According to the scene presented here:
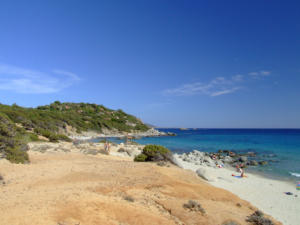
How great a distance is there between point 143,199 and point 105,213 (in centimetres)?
218

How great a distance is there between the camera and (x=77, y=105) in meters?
111

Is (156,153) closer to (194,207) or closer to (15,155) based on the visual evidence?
(194,207)

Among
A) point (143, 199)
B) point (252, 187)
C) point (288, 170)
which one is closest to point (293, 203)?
point (252, 187)

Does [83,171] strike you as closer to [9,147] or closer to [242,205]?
[9,147]

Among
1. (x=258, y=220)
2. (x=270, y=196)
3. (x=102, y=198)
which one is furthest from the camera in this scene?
(x=270, y=196)

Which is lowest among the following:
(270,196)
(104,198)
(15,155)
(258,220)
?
(270,196)

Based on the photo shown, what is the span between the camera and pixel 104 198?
7.37m

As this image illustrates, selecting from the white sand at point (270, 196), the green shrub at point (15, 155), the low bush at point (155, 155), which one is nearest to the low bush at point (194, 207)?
the white sand at point (270, 196)

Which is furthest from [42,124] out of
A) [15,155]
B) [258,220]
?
[258,220]

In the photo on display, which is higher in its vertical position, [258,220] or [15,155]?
[15,155]

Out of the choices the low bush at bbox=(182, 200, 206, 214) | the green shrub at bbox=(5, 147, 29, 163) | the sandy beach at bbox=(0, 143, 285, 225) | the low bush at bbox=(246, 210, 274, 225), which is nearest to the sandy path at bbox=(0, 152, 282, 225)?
the sandy beach at bbox=(0, 143, 285, 225)

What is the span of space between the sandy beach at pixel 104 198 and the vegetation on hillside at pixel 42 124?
5.83 feet

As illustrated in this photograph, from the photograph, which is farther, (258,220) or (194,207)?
(194,207)

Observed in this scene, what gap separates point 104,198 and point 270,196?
11.1m
